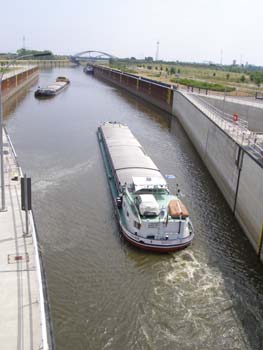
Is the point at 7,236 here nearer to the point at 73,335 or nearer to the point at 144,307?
the point at 73,335

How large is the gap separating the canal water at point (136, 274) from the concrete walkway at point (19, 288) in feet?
6.73

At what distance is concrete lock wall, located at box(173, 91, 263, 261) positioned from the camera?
78.1 ft

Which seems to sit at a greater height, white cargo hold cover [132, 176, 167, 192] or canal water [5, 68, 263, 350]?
white cargo hold cover [132, 176, 167, 192]

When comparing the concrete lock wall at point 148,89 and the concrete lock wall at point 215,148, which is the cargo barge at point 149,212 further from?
the concrete lock wall at point 148,89

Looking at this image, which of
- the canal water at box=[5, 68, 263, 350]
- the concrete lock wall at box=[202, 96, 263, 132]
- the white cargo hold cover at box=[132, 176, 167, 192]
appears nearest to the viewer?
the canal water at box=[5, 68, 263, 350]

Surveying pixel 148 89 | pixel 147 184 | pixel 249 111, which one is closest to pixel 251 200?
pixel 147 184

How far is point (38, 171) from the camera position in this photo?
35.0 m

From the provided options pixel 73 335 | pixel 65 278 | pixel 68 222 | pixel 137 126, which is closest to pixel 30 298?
pixel 73 335

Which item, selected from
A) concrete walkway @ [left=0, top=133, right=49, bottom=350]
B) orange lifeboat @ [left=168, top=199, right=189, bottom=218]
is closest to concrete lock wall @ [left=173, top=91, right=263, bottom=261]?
orange lifeboat @ [left=168, top=199, right=189, bottom=218]

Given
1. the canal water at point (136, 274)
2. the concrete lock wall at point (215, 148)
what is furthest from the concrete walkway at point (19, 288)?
the concrete lock wall at point (215, 148)

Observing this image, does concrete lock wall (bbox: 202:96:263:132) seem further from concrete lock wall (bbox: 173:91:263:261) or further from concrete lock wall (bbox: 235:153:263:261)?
concrete lock wall (bbox: 235:153:263:261)

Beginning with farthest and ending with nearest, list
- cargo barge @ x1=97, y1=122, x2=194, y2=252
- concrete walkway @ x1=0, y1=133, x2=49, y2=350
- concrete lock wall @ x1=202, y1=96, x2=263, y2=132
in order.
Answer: concrete lock wall @ x1=202, y1=96, x2=263, y2=132 → cargo barge @ x1=97, y1=122, x2=194, y2=252 → concrete walkway @ x1=0, y1=133, x2=49, y2=350

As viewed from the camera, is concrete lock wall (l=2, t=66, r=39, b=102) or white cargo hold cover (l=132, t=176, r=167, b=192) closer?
white cargo hold cover (l=132, t=176, r=167, b=192)

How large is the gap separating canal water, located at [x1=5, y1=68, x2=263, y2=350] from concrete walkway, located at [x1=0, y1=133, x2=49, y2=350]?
2.05 meters
